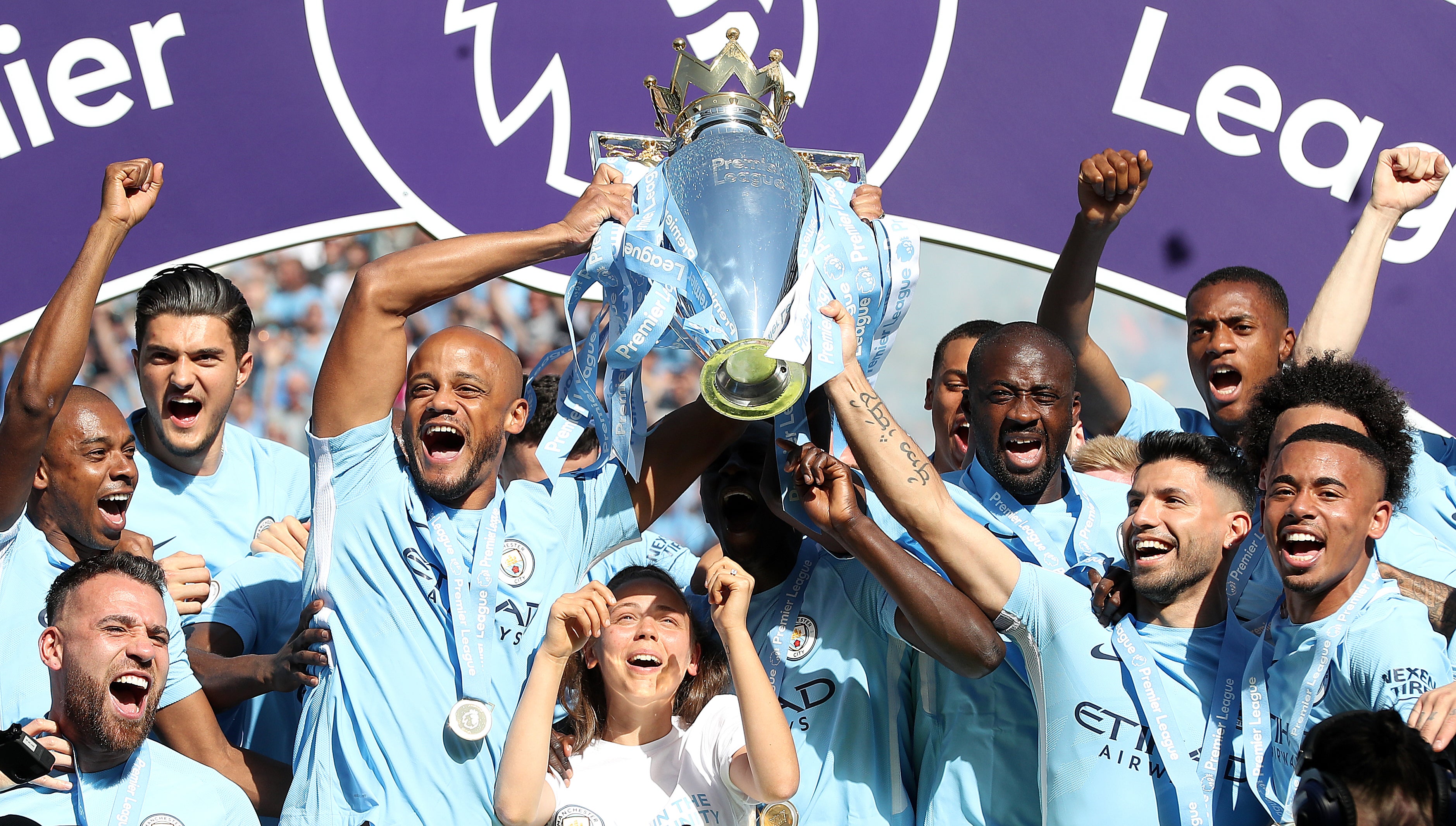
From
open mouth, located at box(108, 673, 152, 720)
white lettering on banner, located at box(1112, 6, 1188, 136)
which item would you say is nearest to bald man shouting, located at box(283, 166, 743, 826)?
open mouth, located at box(108, 673, 152, 720)

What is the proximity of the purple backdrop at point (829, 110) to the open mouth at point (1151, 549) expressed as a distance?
251 cm

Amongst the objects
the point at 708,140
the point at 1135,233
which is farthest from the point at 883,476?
the point at 1135,233

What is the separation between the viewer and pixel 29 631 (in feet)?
11.6

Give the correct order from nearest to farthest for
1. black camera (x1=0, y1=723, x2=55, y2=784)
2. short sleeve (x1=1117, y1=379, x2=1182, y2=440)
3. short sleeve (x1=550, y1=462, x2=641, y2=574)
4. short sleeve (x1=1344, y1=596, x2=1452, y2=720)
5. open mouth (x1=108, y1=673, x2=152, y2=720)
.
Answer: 1. short sleeve (x1=1344, y1=596, x2=1452, y2=720)
2. black camera (x1=0, y1=723, x2=55, y2=784)
3. open mouth (x1=108, y1=673, x2=152, y2=720)
4. short sleeve (x1=550, y1=462, x2=641, y2=574)
5. short sleeve (x1=1117, y1=379, x2=1182, y2=440)

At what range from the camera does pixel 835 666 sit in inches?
140

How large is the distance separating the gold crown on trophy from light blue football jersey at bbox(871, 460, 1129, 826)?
1.08 m

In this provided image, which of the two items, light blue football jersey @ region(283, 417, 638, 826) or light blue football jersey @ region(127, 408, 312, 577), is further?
light blue football jersey @ region(127, 408, 312, 577)

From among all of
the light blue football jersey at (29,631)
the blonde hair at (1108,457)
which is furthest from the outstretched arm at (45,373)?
the blonde hair at (1108,457)

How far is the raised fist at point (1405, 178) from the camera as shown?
4.56 m

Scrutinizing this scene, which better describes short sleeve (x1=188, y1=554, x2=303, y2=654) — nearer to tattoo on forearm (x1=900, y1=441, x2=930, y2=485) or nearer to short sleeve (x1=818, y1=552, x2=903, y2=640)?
short sleeve (x1=818, y1=552, x2=903, y2=640)

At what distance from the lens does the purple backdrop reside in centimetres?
545

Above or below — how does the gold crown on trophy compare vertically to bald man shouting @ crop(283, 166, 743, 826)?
above

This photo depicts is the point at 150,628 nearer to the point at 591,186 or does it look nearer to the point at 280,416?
the point at 591,186

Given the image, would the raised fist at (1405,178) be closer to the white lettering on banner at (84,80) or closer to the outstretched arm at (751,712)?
the outstretched arm at (751,712)
